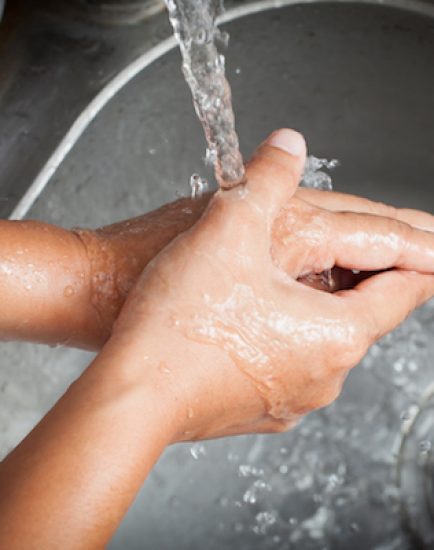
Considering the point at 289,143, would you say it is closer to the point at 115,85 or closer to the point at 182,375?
the point at 182,375

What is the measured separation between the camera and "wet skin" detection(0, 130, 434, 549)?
457mm

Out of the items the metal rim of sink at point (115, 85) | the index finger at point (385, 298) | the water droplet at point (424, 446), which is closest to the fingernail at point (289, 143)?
the index finger at point (385, 298)

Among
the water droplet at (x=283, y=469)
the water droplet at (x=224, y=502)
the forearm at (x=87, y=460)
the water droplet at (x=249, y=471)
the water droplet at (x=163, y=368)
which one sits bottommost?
the water droplet at (x=224, y=502)

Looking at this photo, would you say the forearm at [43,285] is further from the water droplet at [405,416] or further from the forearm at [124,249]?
the water droplet at [405,416]

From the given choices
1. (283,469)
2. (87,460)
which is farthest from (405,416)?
(87,460)

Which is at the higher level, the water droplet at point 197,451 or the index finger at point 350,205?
the index finger at point 350,205

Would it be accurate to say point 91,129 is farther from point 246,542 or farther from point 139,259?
point 246,542

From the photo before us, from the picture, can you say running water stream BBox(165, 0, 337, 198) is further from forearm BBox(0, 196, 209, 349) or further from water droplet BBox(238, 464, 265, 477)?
water droplet BBox(238, 464, 265, 477)

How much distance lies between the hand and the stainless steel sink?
1.10 feet

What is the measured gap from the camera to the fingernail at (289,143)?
2.02 feet

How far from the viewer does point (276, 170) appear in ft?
1.96

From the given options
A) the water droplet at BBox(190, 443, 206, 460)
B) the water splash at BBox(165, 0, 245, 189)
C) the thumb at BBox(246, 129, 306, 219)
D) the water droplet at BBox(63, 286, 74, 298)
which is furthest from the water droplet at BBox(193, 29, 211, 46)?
the water droplet at BBox(190, 443, 206, 460)

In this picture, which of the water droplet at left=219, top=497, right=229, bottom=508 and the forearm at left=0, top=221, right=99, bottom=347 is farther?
the water droplet at left=219, top=497, right=229, bottom=508

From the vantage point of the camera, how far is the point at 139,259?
0.65 meters
